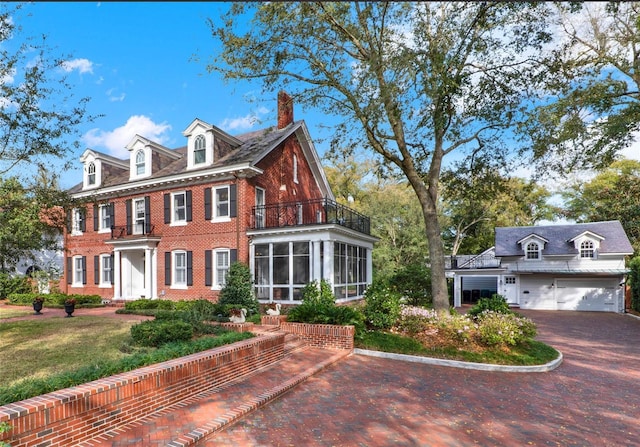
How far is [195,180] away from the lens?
1712cm

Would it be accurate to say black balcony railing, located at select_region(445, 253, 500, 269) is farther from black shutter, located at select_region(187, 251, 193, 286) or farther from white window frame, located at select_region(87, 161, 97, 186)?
white window frame, located at select_region(87, 161, 97, 186)

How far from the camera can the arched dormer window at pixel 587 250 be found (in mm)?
22438

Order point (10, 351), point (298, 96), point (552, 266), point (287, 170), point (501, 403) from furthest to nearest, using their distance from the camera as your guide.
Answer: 1. point (552, 266)
2. point (287, 170)
3. point (298, 96)
4. point (10, 351)
5. point (501, 403)

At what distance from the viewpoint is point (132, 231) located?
19.2 m

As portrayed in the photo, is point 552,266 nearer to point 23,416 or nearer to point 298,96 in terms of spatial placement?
point 298,96

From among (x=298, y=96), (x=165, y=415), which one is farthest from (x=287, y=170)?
(x=165, y=415)

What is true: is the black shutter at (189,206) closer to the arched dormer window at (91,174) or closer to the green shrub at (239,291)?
the green shrub at (239,291)

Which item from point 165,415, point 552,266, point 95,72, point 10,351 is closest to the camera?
point 165,415

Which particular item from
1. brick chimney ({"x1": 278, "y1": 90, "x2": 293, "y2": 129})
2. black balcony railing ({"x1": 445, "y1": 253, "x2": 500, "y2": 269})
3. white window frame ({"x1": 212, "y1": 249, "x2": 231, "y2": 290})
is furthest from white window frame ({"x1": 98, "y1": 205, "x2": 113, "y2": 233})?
black balcony railing ({"x1": 445, "y1": 253, "x2": 500, "y2": 269})

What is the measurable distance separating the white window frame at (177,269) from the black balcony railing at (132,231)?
1830 mm

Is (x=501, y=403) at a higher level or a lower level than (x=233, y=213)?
lower

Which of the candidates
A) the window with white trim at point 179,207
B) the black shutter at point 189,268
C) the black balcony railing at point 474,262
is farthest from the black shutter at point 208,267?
the black balcony railing at point 474,262

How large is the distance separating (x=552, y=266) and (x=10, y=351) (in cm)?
2651

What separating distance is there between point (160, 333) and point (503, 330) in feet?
27.0
